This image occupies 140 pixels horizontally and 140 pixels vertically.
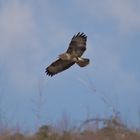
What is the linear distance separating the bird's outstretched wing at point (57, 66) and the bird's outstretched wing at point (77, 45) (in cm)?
20

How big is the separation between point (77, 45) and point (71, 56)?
1.31 ft

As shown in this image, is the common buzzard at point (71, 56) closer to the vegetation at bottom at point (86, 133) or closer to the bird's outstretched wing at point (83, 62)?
the bird's outstretched wing at point (83, 62)

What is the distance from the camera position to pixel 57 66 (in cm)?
1050

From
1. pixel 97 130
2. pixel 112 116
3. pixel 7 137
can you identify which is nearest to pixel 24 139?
pixel 7 137

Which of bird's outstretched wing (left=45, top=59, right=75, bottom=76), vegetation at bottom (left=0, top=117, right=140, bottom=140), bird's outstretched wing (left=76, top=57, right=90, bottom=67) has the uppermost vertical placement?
bird's outstretched wing (left=45, top=59, right=75, bottom=76)

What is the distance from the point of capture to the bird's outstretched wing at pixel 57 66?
995cm

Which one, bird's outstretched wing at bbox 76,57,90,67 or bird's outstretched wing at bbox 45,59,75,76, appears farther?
bird's outstretched wing at bbox 45,59,75,76

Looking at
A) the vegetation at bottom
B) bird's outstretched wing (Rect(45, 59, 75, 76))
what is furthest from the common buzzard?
the vegetation at bottom

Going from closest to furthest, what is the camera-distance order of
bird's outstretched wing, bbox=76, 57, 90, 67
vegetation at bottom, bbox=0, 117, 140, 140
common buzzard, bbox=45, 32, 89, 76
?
1. vegetation at bottom, bbox=0, 117, 140, 140
2. bird's outstretched wing, bbox=76, 57, 90, 67
3. common buzzard, bbox=45, 32, 89, 76

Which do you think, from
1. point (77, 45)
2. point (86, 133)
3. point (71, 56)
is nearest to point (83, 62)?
point (71, 56)

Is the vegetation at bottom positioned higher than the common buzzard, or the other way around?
the common buzzard

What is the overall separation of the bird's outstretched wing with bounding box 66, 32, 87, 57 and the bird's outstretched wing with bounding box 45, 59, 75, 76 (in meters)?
0.20

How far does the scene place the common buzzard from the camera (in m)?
9.84

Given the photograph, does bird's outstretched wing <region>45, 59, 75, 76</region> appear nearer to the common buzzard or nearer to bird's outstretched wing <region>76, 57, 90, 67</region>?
the common buzzard
